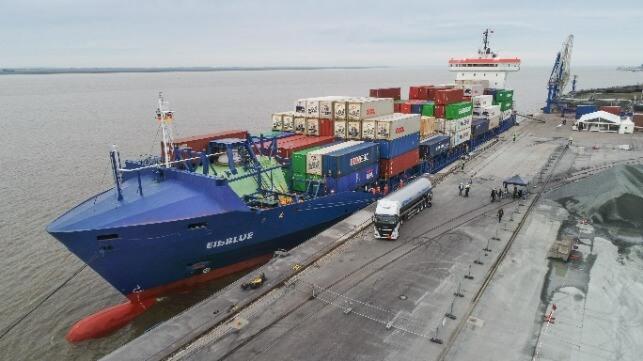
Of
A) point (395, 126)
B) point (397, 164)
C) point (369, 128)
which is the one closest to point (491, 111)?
point (397, 164)

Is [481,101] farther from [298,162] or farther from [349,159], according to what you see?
[298,162]

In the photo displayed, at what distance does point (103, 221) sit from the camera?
19.7 meters

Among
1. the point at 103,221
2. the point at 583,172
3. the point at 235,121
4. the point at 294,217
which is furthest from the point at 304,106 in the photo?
the point at 235,121

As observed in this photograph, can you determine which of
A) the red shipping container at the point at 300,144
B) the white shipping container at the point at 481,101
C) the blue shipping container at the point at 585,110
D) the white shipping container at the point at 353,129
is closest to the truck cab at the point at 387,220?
the red shipping container at the point at 300,144

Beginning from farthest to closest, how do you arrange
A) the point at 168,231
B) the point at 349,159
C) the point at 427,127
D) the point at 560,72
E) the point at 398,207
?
the point at 560,72 < the point at 427,127 < the point at 349,159 < the point at 398,207 < the point at 168,231

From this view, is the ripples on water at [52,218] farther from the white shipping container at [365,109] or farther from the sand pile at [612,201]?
the sand pile at [612,201]

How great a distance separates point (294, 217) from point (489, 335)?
1361cm

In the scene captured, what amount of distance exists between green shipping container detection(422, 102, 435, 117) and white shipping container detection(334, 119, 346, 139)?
51.1 ft

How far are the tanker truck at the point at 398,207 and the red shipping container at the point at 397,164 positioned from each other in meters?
4.65

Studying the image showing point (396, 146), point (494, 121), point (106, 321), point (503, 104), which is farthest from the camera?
point (503, 104)

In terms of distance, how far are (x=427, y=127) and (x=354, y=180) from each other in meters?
17.2

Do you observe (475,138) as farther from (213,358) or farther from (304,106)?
(213,358)

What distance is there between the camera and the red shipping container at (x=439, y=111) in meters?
46.1

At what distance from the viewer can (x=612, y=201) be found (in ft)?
94.6
